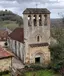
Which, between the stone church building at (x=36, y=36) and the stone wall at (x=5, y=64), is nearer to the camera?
the stone wall at (x=5, y=64)

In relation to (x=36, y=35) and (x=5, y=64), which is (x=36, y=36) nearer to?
(x=36, y=35)

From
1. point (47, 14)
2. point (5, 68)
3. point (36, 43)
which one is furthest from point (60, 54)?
point (5, 68)

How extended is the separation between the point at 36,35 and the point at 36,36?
0.18 metres

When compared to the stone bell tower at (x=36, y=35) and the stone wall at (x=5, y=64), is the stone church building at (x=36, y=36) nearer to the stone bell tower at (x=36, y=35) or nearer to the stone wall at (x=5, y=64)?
the stone bell tower at (x=36, y=35)

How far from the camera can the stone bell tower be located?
37.9 metres

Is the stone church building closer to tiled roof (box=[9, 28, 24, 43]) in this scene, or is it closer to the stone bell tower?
the stone bell tower

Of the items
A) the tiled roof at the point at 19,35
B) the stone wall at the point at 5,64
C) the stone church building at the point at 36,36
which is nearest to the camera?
the stone wall at the point at 5,64

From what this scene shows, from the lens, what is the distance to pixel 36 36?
38.4 m

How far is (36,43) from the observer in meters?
38.7

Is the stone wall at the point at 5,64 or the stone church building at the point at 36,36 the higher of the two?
the stone church building at the point at 36,36

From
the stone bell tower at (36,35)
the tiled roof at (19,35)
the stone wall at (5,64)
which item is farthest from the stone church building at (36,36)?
the stone wall at (5,64)

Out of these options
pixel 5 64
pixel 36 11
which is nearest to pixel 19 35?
pixel 36 11

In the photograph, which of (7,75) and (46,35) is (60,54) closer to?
(46,35)

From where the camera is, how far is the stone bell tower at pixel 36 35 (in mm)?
37875
